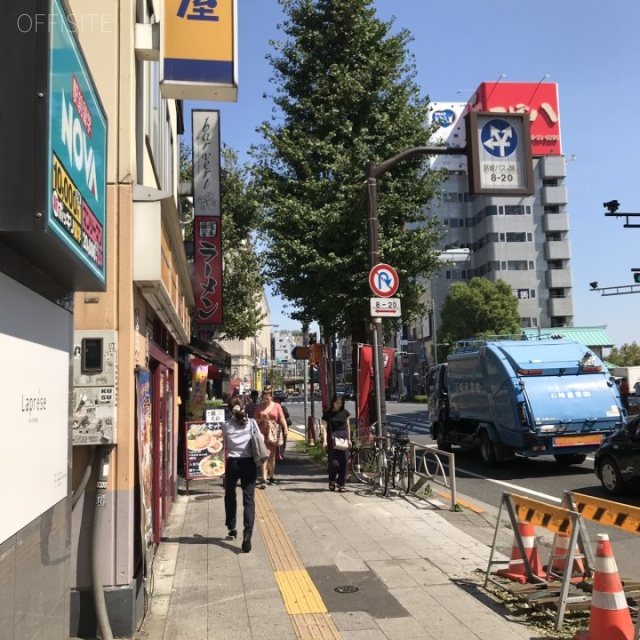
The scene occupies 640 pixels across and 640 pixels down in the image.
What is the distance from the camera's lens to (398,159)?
35.1 feet

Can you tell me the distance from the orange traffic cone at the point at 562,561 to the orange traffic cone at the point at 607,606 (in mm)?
894

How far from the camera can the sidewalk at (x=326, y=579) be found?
5.02 metres

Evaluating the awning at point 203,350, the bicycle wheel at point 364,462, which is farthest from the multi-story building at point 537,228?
the bicycle wheel at point 364,462

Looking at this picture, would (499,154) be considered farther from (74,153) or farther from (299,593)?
(74,153)

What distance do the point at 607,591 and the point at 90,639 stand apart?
367 cm

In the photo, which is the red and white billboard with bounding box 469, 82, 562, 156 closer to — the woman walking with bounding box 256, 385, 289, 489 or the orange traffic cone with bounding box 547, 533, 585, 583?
the woman walking with bounding box 256, 385, 289, 489

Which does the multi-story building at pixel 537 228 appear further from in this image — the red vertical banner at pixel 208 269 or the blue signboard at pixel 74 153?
the blue signboard at pixel 74 153

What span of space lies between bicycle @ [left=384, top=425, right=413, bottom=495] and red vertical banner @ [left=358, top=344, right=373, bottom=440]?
5.74 feet

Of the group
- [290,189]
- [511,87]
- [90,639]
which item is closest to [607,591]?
[90,639]

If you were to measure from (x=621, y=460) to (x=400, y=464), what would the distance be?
3.50m

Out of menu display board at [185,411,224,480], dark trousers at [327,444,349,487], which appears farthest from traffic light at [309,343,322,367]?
menu display board at [185,411,224,480]

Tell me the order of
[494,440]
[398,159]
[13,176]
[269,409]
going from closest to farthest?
[13,176]
[398,159]
[269,409]
[494,440]

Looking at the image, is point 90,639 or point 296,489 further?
point 296,489

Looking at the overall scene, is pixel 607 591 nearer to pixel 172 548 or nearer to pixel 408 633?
pixel 408 633
